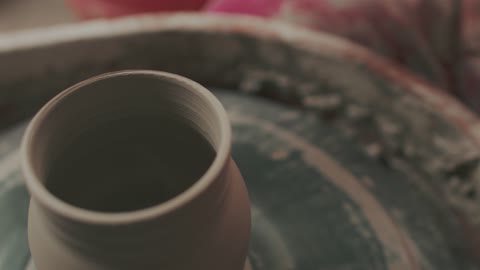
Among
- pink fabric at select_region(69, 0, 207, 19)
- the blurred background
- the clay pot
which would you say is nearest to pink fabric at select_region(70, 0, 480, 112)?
the blurred background

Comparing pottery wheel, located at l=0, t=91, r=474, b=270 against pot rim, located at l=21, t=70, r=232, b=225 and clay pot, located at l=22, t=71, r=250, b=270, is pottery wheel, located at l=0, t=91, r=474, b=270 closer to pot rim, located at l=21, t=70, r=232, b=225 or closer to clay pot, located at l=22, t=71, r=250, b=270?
clay pot, located at l=22, t=71, r=250, b=270

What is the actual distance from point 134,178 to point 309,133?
0.39 meters

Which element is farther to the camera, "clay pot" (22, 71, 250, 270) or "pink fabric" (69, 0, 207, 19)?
"pink fabric" (69, 0, 207, 19)

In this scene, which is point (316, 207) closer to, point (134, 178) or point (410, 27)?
point (134, 178)

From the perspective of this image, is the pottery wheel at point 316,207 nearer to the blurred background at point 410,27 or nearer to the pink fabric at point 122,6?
the blurred background at point 410,27

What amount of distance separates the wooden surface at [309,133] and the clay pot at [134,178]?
0.18 m

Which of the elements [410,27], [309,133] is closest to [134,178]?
[309,133]

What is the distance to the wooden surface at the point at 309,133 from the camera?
0.85 meters

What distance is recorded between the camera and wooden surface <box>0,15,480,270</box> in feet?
2.78

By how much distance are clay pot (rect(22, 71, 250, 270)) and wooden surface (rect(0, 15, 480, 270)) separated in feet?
0.60

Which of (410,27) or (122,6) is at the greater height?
(410,27)

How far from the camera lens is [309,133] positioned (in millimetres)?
1030

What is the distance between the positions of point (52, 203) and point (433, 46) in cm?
102

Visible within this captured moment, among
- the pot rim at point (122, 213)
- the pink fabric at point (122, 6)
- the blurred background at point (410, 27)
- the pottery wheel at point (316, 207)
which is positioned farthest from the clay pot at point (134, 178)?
the pink fabric at point (122, 6)
